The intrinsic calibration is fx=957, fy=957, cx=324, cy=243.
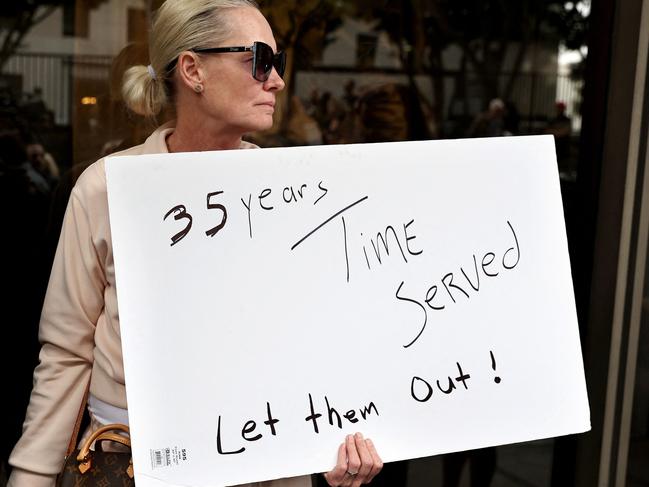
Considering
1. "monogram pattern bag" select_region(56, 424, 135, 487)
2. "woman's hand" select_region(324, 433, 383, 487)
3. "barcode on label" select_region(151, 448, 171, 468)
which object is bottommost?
"monogram pattern bag" select_region(56, 424, 135, 487)

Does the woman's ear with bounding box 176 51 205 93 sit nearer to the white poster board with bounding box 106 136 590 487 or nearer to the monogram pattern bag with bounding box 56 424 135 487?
the white poster board with bounding box 106 136 590 487

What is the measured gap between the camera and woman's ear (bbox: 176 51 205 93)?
177cm

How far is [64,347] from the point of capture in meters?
1.79

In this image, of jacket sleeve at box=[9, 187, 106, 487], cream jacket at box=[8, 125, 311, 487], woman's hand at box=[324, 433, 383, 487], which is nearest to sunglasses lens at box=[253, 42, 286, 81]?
cream jacket at box=[8, 125, 311, 487]

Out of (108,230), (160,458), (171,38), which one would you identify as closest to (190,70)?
(171,38)

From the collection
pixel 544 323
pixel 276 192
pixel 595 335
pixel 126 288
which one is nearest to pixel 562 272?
pixel 544 323

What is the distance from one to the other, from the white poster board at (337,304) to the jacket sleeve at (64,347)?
200 mm

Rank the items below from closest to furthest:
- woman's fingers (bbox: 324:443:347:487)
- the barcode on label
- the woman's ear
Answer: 1. the barcode on label
2. woman's fingers (bbox: 324:443:347:487)
3. the woman's ear

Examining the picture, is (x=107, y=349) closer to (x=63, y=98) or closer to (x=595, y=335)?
(x=63, y=98)

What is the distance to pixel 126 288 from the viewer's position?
5.19 ft

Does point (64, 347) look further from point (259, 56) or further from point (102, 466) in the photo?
point (259, 56)

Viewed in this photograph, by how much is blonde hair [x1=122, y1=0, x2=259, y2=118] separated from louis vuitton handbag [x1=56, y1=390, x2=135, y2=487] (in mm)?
621

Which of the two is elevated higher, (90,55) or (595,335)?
(90,55)

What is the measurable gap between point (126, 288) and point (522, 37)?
2105 mm
